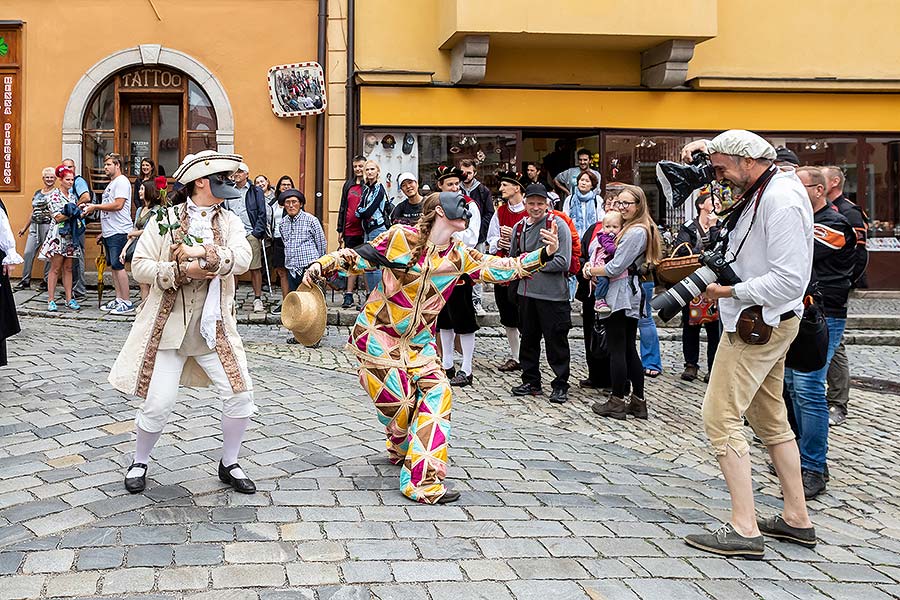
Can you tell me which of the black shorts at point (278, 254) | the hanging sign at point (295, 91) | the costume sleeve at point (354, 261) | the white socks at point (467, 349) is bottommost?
the white socks at point (467, 349)

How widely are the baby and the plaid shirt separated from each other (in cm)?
449

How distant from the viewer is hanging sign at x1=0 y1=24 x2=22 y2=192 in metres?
14.5

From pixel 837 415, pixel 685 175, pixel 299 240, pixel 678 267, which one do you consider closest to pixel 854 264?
pixel 837 415

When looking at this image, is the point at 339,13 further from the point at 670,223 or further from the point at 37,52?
the point at 670,223

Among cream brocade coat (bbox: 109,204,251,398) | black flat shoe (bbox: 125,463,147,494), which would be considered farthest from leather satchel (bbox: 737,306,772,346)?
black flat shoe (bbox: 125,463,147,494)

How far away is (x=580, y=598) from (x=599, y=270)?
4.04m

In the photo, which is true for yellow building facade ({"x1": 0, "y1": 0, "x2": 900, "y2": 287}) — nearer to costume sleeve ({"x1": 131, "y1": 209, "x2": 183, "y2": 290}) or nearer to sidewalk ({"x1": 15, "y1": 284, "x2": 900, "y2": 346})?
sidewalk ({"x1": 15, "y1": 284, "x2": 900, "y2": 346})

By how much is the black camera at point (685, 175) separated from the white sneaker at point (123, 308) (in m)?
8.50

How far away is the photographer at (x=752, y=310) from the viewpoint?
4309 mm

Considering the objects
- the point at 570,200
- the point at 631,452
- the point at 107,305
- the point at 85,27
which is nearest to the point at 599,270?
the point at 631,452

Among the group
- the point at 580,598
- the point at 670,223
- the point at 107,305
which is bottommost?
the point at 580,598

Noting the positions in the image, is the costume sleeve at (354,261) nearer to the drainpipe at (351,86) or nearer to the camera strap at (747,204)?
the camera strap at (747,204)

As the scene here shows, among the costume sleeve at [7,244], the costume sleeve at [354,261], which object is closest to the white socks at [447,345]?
the costume sleeve at [354,261]

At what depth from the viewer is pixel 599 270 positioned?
7.60 m
